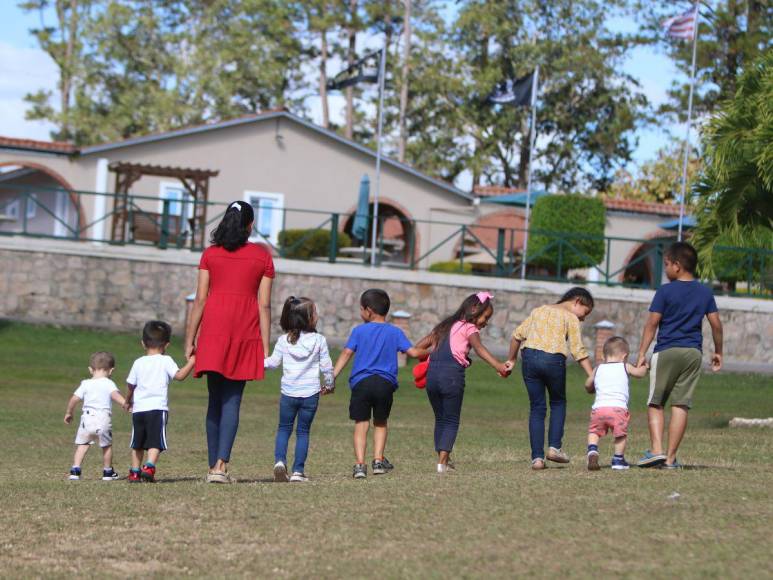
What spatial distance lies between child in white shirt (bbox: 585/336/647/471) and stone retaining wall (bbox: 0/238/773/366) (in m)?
15.6

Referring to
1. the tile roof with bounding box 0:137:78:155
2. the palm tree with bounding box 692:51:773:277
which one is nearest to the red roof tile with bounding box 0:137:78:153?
the tile roof with bounding box 0:137:78:155

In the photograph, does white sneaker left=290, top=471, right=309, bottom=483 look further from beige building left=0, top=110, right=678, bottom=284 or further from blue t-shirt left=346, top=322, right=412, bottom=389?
beige building left=0, top=110, right=678, bottom=284

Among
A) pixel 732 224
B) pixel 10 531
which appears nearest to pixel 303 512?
pixel 10 531

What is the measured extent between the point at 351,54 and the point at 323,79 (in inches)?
55.4

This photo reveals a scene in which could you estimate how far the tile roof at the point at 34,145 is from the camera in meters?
30.9

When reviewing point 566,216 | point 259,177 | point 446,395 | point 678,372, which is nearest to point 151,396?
point 446,395

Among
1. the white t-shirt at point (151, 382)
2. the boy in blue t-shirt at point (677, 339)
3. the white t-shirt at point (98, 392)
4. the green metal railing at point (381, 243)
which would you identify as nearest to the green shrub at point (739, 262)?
the green metal railing at point (381, 243)

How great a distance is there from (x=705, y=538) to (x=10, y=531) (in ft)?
10.8

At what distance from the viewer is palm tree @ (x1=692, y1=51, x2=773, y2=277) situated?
50.2ft

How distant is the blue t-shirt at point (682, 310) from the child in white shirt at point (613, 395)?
0.30m

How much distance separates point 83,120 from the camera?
4488 cm

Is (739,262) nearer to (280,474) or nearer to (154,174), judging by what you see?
(154,174)

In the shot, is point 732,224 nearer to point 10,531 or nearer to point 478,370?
point 478,370

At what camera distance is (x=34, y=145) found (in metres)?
31.0
